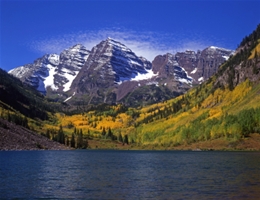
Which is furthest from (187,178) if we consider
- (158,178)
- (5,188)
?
(5,188)

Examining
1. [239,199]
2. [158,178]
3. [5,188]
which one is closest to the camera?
[239,199]

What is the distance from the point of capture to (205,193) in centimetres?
5644

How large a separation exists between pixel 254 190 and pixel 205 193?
27.8 ft

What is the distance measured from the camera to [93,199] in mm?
51938

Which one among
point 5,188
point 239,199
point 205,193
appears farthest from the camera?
point 5,188

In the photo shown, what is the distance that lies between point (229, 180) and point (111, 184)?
23560 mm

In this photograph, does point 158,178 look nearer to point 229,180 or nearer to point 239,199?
point 229,180

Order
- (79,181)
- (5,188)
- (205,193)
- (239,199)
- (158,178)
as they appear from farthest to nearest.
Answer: (158,178), (79,181), (5,188), (205,193), (239,199)

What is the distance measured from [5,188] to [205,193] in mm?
33451

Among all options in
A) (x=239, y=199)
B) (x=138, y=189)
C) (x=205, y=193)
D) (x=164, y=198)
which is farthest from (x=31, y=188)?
(x=239, y=199)

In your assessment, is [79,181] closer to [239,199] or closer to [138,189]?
[138,189]

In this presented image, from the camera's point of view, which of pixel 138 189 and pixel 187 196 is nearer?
pixel 187 196

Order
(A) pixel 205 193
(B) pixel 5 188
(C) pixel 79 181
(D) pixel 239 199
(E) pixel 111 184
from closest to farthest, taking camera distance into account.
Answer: (D) pixel 239 199 → (A) pixel 205 193 → (B) pixel 5 188 → (E) pixel 111 184 → (C) pixel 79 181

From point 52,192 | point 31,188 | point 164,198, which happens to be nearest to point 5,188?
point 31,188
